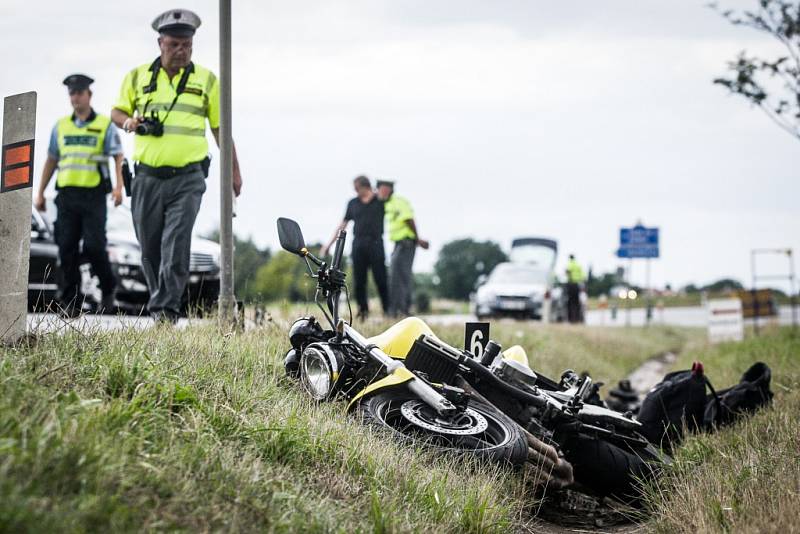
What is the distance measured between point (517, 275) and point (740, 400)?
18.6m

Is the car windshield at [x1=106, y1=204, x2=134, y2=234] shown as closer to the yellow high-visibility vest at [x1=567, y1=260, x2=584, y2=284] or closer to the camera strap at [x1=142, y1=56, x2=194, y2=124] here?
the camera strap at [x1=142, y1=56, x2=194, y2=124]

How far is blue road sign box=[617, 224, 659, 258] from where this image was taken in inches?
1168

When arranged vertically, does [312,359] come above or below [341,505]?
above

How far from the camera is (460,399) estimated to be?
4.74 meters

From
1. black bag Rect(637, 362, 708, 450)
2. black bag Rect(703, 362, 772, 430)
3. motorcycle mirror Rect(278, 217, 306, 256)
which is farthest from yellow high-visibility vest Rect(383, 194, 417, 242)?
motorcycle mirror Rect(278, 217, 306, 256)

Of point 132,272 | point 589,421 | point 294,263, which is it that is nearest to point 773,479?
point 589,421

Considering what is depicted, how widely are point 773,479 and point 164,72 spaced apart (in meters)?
5.13

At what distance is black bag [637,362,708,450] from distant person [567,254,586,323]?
61.8 ft

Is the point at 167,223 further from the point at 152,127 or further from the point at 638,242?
the point at 638,242

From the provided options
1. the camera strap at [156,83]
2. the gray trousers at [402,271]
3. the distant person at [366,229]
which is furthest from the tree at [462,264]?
the camera strap at [156,83]

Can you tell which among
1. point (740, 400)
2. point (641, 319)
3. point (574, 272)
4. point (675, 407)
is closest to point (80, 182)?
point (675, 407)

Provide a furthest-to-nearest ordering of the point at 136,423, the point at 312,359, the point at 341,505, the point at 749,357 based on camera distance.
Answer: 1. the point at 749,357
2. the point at 312,359
3. the point at 341,505
4. the point at 136,423

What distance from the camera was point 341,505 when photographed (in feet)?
11.6

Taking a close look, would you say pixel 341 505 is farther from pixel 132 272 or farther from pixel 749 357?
pixel 749 357
